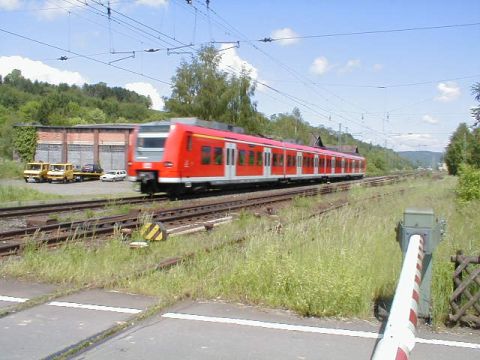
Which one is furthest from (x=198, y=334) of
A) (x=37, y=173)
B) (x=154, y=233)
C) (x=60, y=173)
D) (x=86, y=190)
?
(x=37, y=173)

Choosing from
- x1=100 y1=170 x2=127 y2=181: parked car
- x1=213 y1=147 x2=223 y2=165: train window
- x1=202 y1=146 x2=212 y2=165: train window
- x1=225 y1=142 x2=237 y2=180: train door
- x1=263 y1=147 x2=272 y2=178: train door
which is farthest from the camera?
x1=100 y1=170 x2=127 y2=181: parked car

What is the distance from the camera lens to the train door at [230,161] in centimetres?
2566

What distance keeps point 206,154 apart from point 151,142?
8.62 feet

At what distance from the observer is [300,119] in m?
101

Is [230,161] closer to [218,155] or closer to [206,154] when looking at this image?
[218,155]

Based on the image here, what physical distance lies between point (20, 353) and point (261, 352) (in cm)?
197

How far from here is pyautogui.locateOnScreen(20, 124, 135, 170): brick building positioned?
204ft

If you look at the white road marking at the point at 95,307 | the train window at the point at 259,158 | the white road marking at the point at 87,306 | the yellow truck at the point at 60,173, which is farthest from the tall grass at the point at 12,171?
the white road marking at the point at 95,307

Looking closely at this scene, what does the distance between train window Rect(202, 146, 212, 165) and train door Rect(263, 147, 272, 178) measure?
24.6 ft

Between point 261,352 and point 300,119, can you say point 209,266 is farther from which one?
point 300,119

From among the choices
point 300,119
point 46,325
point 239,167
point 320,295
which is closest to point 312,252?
point 320,295

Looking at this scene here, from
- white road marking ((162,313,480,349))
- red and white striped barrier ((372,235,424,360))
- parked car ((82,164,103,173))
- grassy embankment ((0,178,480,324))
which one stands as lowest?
white road marking ((162,313,480,349))

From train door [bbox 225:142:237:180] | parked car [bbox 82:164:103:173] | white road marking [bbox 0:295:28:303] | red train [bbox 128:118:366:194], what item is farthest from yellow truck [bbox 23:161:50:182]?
white road marking [bbox 0:295:28:303]

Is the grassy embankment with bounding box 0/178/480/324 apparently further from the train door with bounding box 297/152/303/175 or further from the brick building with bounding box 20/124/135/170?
the brick building with bounding box 20/124/135/170
